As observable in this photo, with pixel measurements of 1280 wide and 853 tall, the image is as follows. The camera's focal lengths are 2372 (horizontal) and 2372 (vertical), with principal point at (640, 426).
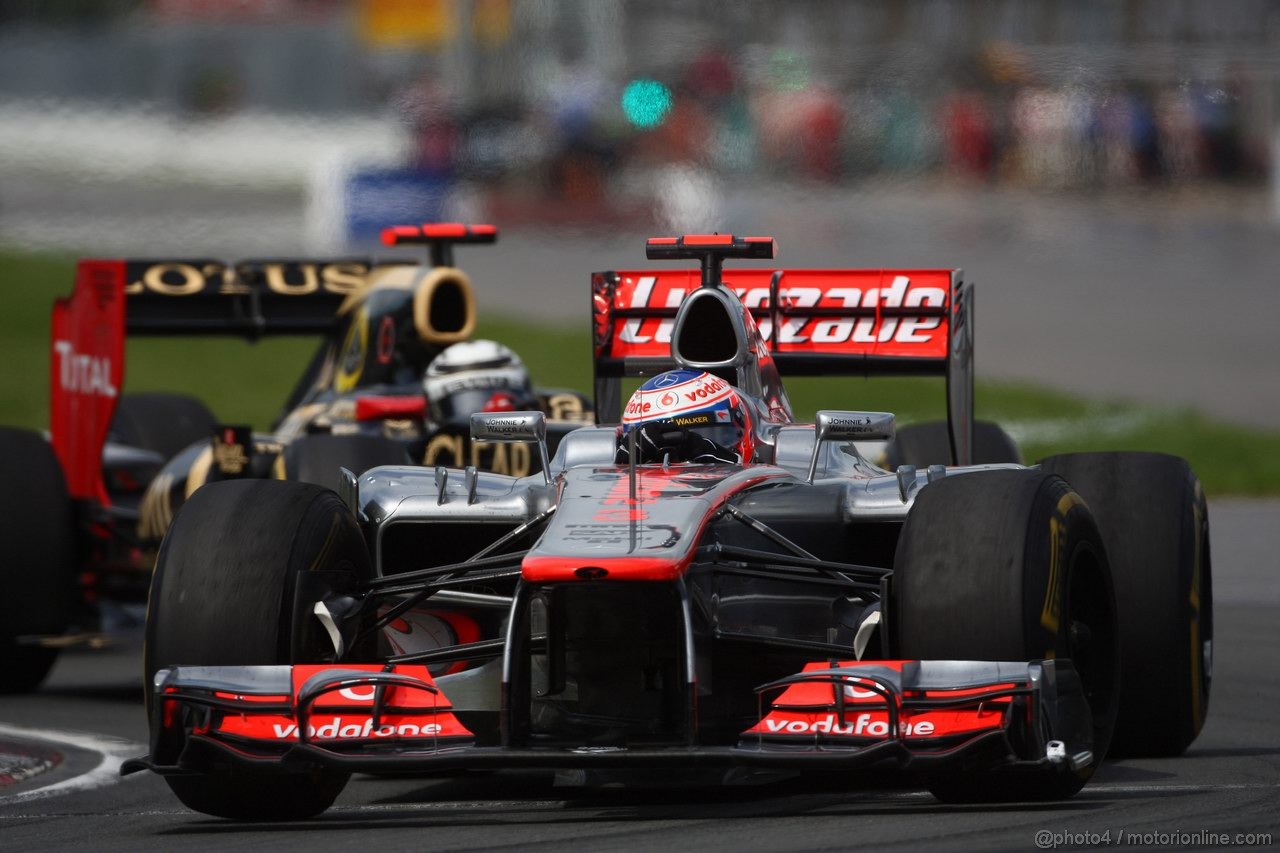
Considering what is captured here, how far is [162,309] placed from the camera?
13.4 m

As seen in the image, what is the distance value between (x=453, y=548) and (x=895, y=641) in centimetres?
191

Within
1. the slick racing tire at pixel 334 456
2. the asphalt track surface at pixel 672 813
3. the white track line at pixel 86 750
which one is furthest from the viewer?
the slick racing tire at pixel 334 456

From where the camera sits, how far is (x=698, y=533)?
7.07 meters

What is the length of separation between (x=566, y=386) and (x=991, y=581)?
18.3m

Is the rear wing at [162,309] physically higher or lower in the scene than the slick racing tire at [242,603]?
higher

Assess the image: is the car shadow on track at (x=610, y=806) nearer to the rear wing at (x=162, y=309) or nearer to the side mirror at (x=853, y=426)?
the side mirror at (x=853, y=426)

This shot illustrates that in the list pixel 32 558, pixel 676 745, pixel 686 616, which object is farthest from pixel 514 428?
pixel 32 558

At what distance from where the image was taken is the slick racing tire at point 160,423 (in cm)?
1473

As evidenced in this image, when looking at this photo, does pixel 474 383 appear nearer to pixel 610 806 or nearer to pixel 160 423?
pixel 160 423

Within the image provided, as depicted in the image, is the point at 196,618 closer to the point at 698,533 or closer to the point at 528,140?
the point at 698,533

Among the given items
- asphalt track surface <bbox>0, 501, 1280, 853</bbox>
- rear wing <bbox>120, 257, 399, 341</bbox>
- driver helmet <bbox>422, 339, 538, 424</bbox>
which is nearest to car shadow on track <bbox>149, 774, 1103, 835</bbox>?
asphalt track surface <bbox>0, 501, 1280, 853</bbox>

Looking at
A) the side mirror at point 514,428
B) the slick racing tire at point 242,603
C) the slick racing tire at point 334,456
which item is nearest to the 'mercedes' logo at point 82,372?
the slick racing tire at point 334,456

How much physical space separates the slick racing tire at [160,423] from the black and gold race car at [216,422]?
16 millimetres

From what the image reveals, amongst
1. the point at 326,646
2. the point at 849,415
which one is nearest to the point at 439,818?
the point at 326,646
